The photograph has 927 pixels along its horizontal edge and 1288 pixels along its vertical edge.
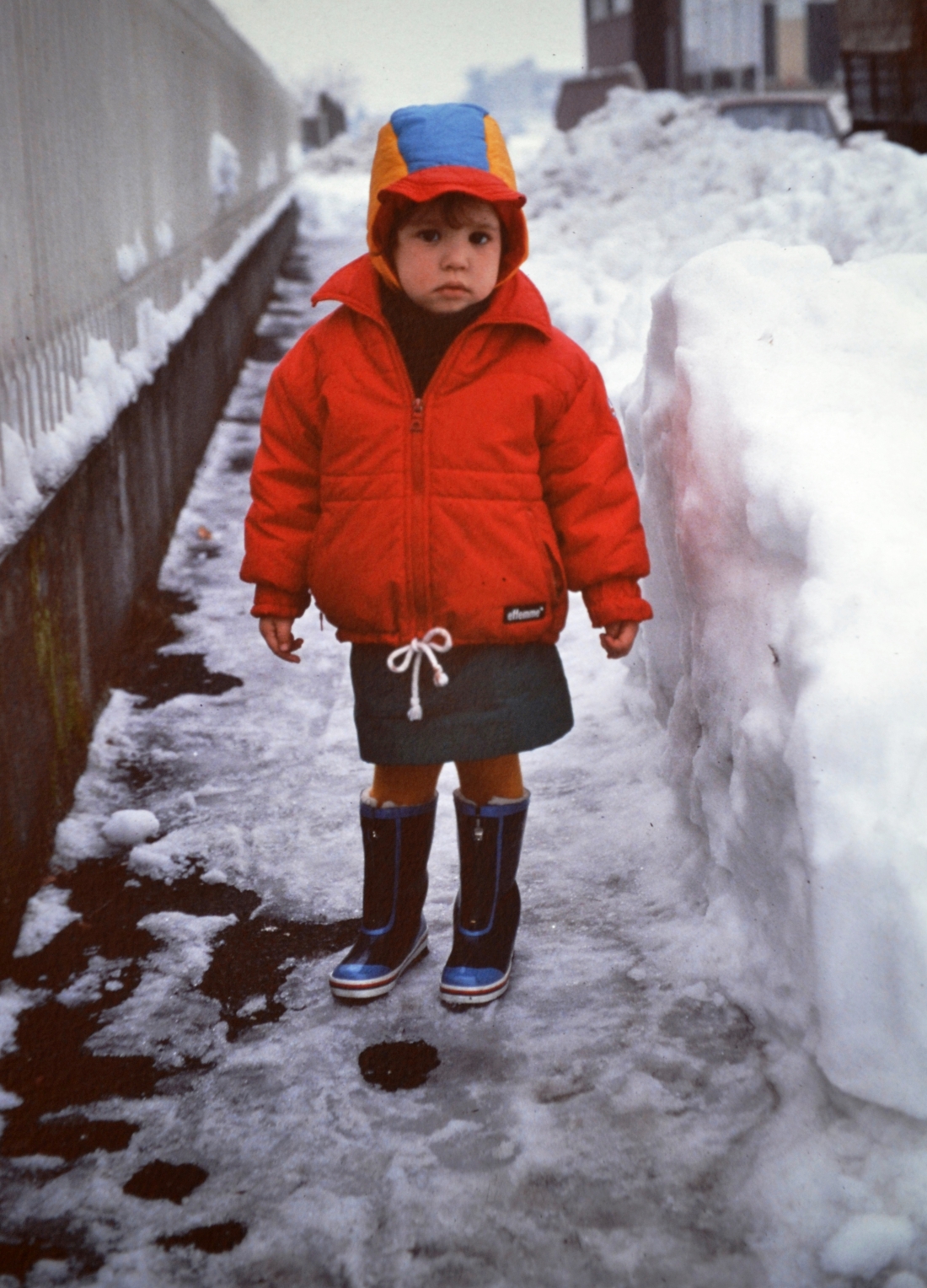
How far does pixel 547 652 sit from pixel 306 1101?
3.11 feet

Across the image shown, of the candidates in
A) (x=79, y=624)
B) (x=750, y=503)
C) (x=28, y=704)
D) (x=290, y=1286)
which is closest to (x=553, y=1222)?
(x=290, y=1286)

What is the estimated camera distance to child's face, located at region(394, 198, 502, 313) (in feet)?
8.05

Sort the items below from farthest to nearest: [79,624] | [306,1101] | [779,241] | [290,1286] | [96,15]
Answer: [779,241]
[96,15]
[79,624]
[306,1101]
[290,1286]

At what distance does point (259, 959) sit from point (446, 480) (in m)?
1.15

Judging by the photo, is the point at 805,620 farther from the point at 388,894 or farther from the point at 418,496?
the point at 388,894

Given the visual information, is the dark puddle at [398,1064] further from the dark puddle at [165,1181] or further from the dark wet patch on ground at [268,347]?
the dark wet patch on ground at [268,347]

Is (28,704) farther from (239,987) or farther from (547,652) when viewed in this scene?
(547,652)

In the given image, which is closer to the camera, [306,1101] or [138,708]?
[306,1101]

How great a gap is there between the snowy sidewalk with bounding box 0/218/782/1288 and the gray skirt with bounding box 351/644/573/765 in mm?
537

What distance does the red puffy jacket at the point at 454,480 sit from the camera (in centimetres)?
252

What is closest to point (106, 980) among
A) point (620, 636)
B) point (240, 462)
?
point (620, 636)

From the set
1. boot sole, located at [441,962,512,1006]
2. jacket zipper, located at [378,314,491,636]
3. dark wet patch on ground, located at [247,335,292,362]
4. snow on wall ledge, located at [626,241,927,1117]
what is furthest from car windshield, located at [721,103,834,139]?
boot sole, located at [441,962,512,1006]

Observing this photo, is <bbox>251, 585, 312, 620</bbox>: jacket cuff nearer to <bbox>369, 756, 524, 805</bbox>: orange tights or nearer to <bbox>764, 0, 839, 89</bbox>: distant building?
<bbox>369, 756, 524, 805</bbox>: orange tights

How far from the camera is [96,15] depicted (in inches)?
203
